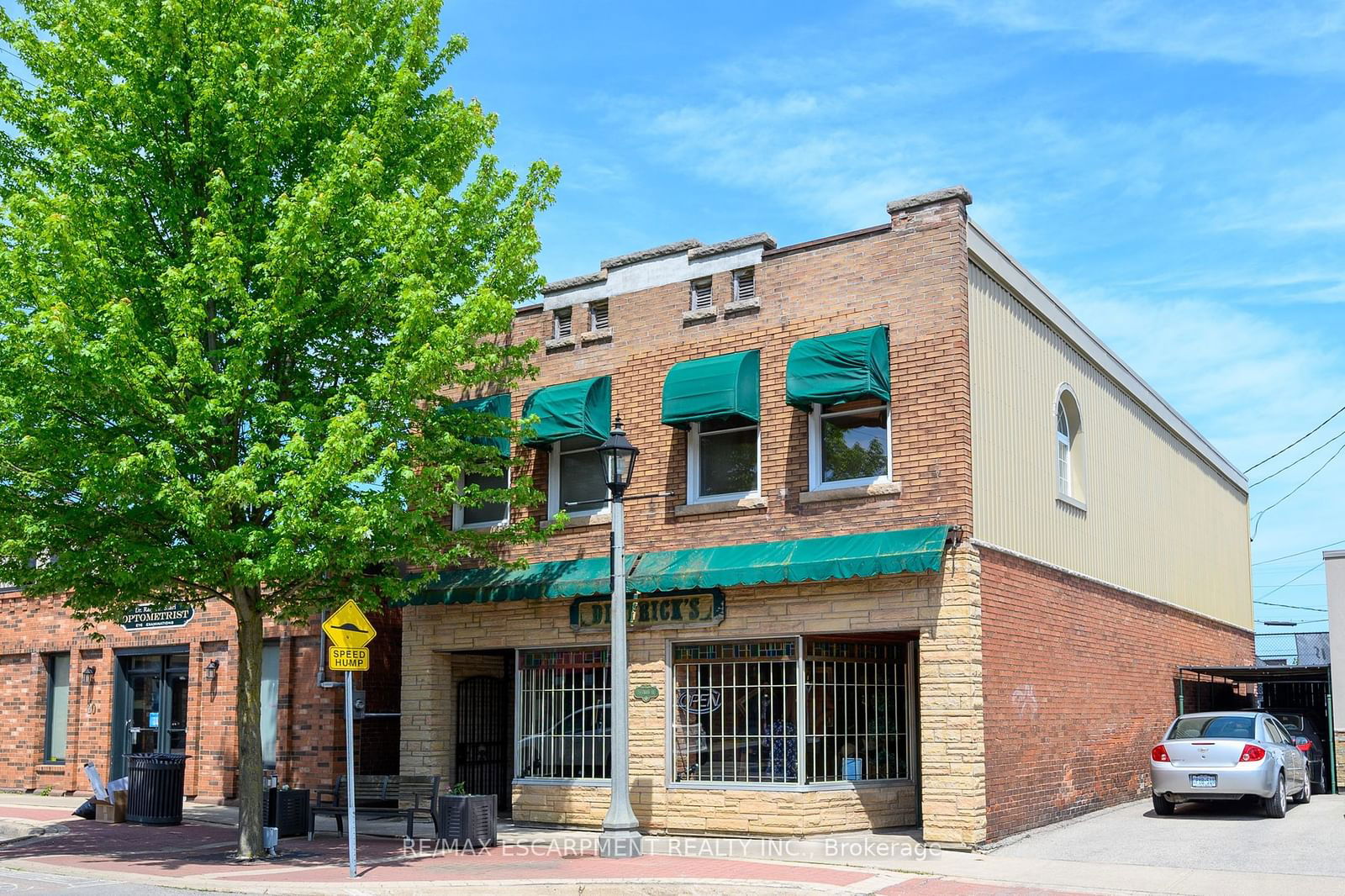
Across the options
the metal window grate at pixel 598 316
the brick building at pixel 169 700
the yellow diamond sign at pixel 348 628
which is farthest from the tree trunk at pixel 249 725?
the metal window grate at pixel 598 316

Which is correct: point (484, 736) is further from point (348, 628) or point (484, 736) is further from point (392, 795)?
point (348, 628)

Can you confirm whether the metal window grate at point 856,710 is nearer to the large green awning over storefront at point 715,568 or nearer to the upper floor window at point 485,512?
the large green awning over storefront at point 715,568

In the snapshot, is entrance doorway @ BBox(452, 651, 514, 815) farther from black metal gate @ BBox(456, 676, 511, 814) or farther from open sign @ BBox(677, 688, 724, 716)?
open sign @ BBox(677, 688, 724, 716)

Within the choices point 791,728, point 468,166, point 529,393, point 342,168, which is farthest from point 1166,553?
point 342,168

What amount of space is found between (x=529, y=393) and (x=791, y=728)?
6.31 m

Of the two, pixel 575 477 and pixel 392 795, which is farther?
pixel 575 477

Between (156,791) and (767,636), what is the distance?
9.18 metres

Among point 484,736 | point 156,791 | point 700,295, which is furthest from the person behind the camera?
point 484,736

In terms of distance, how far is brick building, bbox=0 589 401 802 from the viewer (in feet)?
66.3

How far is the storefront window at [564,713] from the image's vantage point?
17.6m

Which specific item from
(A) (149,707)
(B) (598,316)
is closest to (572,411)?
(B) (598,316)

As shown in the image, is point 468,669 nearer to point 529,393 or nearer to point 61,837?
point 529,393

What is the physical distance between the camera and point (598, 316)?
61.1 ft

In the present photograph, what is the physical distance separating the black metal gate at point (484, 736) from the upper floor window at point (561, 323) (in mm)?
5410
